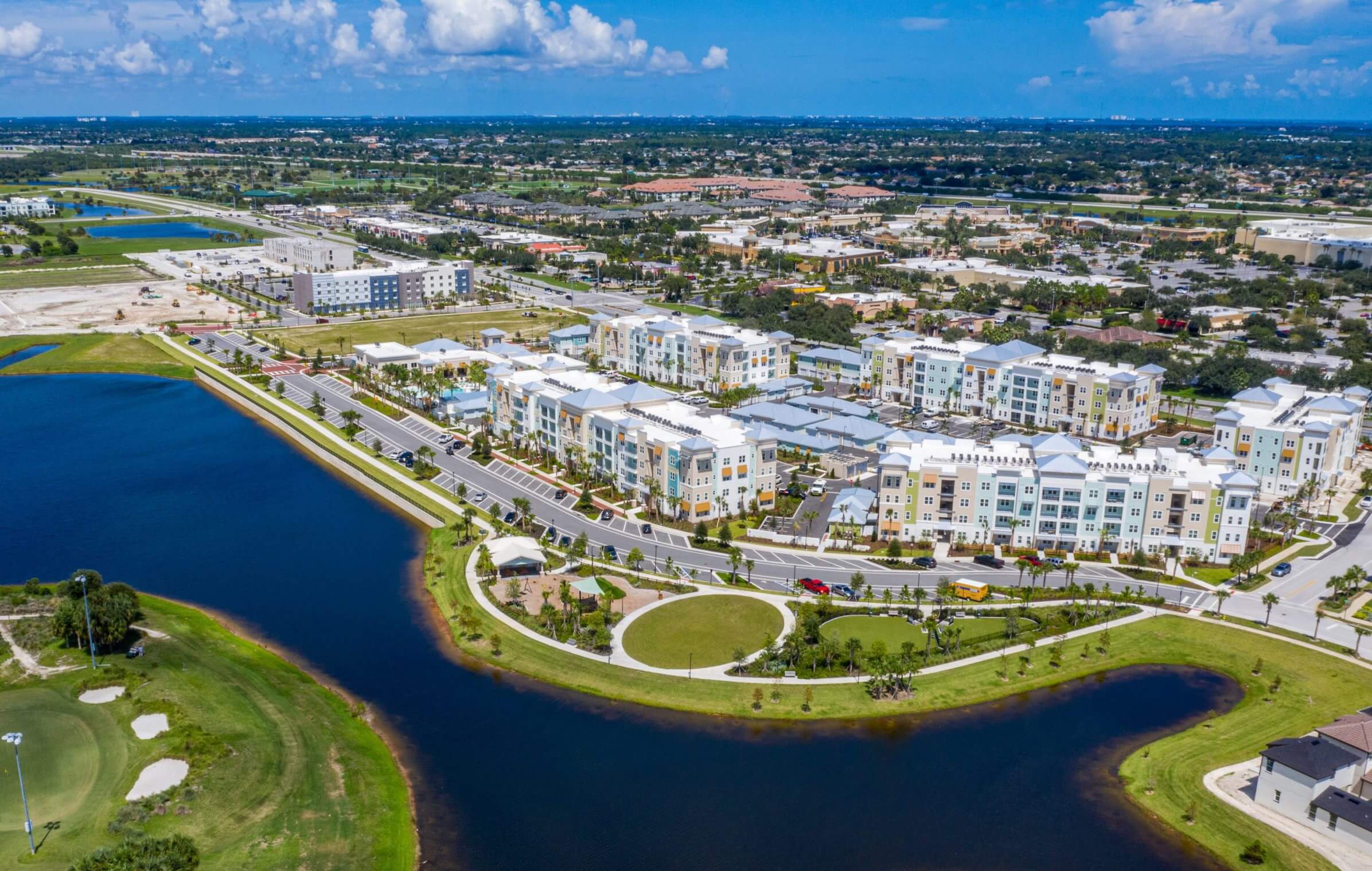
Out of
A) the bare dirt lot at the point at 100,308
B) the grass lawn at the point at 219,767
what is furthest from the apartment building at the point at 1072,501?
the bare dirt lot at the point at 100,308

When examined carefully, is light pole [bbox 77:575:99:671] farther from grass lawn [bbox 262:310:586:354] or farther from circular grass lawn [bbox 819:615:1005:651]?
grass lawn [bbox 262:310:586:354]

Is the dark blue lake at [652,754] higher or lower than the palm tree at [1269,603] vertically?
lower

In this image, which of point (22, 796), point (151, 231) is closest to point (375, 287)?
point (151, 231)

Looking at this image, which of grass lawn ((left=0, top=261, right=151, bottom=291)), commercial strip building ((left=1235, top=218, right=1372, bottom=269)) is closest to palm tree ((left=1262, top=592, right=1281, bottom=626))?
commercial strip building ((left=1235, top=218, right=1372, bottom=269))

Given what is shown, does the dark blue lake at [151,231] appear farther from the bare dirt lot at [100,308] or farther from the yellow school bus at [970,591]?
the yellow school bus at [970,591]

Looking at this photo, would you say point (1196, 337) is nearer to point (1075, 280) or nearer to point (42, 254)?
point (1075, 280)

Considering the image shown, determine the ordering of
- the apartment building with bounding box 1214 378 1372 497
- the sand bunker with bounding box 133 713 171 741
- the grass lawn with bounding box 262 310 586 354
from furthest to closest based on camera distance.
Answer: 1. the grass lawn with bounding box 262 310 586 354
2. the apartment building with bounding box 1214 378 1372 497
3. the sand bunker with bounding box 133 713 171 741
